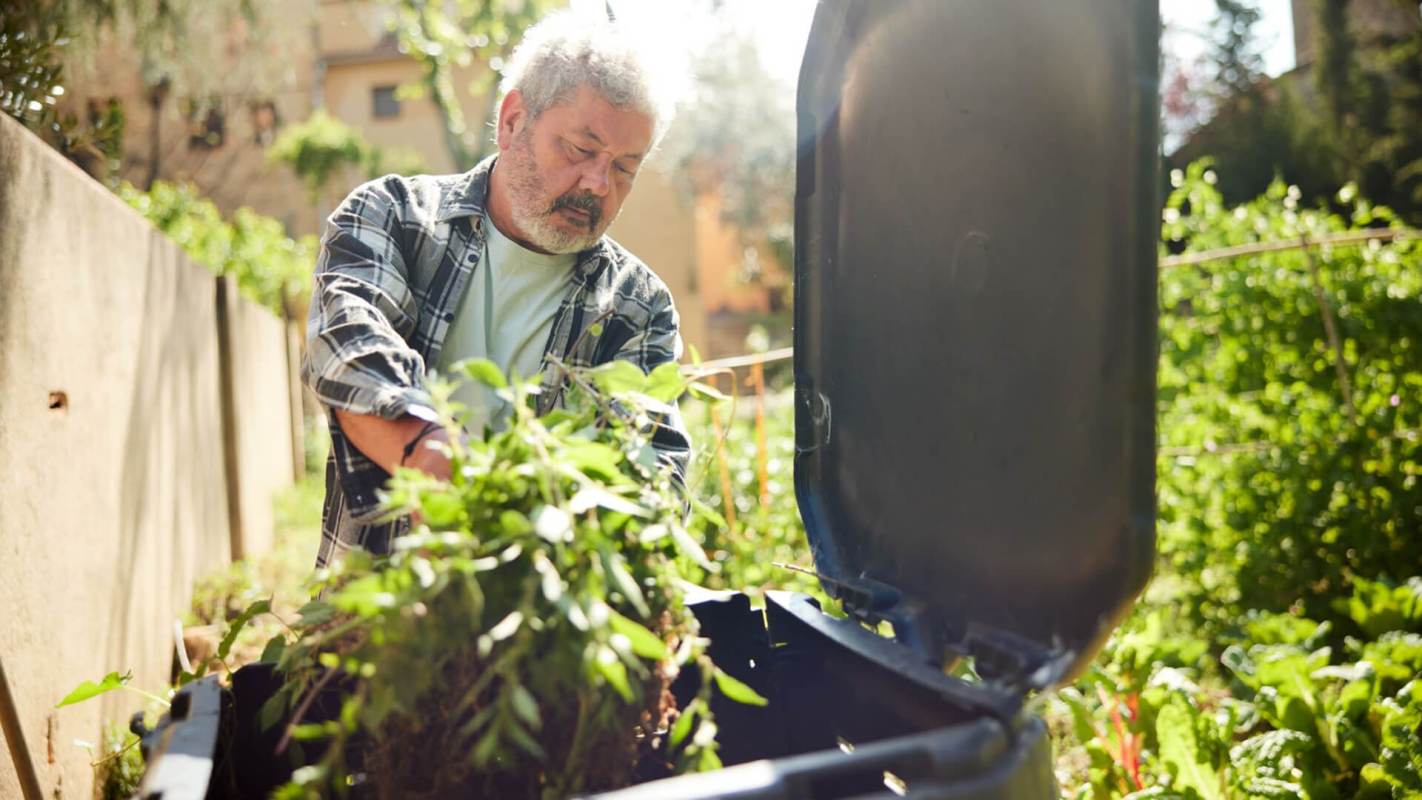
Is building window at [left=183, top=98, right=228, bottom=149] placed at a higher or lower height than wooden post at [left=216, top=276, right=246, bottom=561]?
higher

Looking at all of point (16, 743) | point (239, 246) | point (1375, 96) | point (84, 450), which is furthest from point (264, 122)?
point (16, 743)

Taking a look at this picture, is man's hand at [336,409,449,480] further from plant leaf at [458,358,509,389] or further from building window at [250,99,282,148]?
building window at [250,99,282,148]

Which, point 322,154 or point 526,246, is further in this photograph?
point 322,154

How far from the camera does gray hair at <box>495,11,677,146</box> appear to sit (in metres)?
2.02

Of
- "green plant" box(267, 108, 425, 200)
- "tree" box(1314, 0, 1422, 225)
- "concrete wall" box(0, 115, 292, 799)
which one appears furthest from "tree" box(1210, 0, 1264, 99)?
"concrete wall" box(0, 115, 292, 799)

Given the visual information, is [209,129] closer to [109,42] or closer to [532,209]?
[109,42]

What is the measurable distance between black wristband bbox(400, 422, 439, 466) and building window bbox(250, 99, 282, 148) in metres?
19.9

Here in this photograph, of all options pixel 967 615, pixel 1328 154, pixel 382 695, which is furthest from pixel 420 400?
pixel 1328 154

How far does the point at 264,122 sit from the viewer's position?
22.4 meters

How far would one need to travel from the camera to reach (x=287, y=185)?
78.0 ft

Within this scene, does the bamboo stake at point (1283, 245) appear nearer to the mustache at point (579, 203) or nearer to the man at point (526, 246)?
the man at point (526, 246)

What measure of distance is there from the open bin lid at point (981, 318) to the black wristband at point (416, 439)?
60 centimetres

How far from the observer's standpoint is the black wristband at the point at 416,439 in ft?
4.69

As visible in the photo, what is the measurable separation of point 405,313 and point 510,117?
1.65ft
